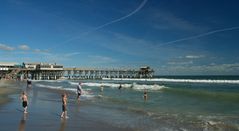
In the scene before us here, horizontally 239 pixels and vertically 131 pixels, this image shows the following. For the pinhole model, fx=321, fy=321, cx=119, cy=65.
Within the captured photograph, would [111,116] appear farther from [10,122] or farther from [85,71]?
[85,71]

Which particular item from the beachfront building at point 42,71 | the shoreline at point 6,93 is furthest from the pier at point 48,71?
the shoreline at point 6,93

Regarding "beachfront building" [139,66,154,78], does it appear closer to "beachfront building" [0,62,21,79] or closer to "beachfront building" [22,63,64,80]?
"beachfront building" [22,63,64,80]

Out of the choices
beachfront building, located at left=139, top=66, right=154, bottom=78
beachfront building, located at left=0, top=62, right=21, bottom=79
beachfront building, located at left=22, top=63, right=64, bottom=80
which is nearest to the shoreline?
beachfront building, located at left=0, top=62, right=21, bottom=79

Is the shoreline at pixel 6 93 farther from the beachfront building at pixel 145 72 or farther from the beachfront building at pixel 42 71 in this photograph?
the beachfront building at pixel 145 72

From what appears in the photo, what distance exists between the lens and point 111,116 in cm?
1758

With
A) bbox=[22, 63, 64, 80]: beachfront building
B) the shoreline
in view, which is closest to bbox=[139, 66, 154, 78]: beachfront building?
bbox=[22, 63, 64, 80]: beachfront building

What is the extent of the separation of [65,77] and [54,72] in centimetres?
910

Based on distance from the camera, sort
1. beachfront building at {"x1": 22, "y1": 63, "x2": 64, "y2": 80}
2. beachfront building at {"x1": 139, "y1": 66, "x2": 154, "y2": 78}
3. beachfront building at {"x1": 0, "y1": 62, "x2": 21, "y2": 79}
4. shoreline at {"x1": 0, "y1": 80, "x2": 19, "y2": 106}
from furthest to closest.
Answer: beachfront building at {"x1": 139, "y1": 66, "x2": 154, "y2": 78} → beachfront building at {"x1": 22, "y1": 63, "x2": 64, "y2": 80} → beachfront building at {"x1": 0, "y1": 62, "x2": 21, "y2": 79} → shoreline at {"x1": 0, "y1": 80, "x2": 19, "y2": 106}

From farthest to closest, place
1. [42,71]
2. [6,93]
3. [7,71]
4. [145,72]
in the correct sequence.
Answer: [145,72] < [42,71] < [7,71] < [6,93]

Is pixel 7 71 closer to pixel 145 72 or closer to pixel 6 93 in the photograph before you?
pixel 145 72

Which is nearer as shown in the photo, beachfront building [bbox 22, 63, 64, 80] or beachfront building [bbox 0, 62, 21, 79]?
beachfront building [bbox 0, 62, 21, 79]

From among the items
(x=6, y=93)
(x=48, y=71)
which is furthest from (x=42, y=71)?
(x=6, y=93)

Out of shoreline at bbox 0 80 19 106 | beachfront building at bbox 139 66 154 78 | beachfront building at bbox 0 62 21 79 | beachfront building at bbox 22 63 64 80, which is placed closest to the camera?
shoreline at bbox 0 80 19 106

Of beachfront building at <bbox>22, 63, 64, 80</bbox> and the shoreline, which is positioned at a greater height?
beachfront building at <bbox>22, 63, 64, 80</bbox>
